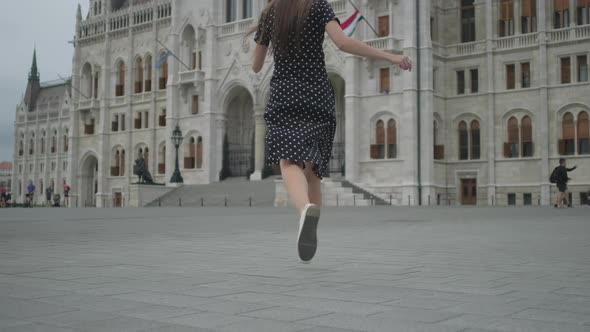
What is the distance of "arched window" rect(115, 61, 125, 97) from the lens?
5691 centimetres

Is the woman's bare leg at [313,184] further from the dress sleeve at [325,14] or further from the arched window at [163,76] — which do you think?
the arched window at [163,76]

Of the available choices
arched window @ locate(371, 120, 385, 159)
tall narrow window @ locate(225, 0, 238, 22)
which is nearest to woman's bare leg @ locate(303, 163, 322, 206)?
arched window @ locate(371, 120, 385, 159)

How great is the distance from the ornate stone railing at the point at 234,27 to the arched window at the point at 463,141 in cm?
1569

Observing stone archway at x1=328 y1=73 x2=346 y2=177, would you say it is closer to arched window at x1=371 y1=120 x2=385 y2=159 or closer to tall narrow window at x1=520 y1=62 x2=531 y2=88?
arched window at x1=371 y1=120 x2=385 y2=159

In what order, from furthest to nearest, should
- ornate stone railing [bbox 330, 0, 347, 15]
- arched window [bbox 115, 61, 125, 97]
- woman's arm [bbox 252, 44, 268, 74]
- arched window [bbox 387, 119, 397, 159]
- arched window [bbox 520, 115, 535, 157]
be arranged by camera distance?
arched window [bbox 115, 61, 125, 97] → ornate stone railing [bbox 330, 0, 347, 15] → arched window [bbox 387, 119, 397, 159] → arched window [bbox 520, 115, 535, 157] → woman's arm [bbox 252, 44, 268, 74]

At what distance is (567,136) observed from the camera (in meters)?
Answer: 36.2

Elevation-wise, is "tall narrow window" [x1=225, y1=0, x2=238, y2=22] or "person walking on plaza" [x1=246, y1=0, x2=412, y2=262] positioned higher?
"tall narrow window" [x1=225, y1=0, x2=238, y2=22]

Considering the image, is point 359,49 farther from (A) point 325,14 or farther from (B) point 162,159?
(B) point 162,159

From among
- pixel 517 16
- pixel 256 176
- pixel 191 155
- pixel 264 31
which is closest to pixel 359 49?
pixel 264 31

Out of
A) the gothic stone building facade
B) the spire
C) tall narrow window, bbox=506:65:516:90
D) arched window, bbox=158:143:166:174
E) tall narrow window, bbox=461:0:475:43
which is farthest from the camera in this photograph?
the spire

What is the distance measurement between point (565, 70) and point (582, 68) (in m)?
0.85

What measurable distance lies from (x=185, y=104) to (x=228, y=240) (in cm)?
4107

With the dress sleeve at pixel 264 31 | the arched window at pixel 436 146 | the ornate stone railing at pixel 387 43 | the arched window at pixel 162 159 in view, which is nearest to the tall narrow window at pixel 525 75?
the arched window at pixel 436 146

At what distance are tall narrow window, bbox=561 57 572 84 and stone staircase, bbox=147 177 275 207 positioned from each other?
16710 millimetres
